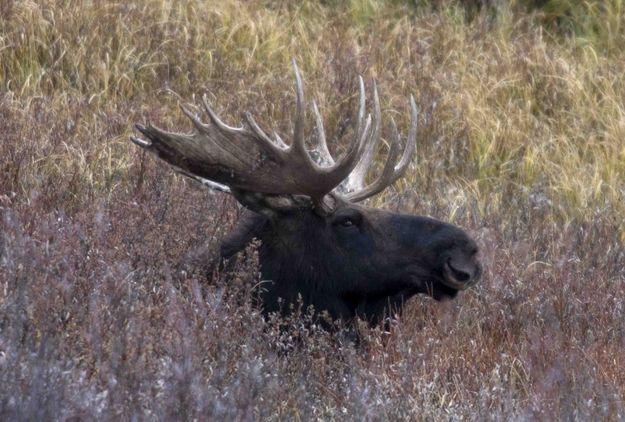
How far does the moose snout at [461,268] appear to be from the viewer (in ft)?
20.3

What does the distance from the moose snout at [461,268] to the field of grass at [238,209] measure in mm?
329

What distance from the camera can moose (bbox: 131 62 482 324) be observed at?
6242mm

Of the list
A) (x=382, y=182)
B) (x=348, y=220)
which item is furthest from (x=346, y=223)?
(x=382, y=182)

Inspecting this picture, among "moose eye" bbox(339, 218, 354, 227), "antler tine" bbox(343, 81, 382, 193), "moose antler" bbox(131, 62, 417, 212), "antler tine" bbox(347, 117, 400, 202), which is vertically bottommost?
"antler tine" bbox(343, 81, 382, 193)

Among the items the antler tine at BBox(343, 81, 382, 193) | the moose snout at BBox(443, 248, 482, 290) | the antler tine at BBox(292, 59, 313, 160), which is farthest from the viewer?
the antler tine at BBox(343, 81, 382, 193)

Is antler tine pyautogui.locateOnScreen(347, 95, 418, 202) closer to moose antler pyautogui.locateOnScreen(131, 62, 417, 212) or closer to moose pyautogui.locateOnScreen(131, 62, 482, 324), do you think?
moose pyautogui.locateOnScreen(131, 62, 482, 324)

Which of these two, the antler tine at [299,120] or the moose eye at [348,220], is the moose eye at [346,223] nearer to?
the moose eye at [348,220]

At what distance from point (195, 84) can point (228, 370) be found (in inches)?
223

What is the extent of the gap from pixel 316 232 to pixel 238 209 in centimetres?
124

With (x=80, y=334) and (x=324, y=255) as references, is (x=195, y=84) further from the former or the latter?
(x=80, y=334)

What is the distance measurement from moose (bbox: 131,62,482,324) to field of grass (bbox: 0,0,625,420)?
0.19 m

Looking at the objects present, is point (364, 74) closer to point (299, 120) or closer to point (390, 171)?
point (390, 171)

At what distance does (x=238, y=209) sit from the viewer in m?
7.59

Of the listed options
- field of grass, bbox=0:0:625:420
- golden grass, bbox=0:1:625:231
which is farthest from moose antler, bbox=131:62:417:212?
golden grass, bbox=0:1:625:231
